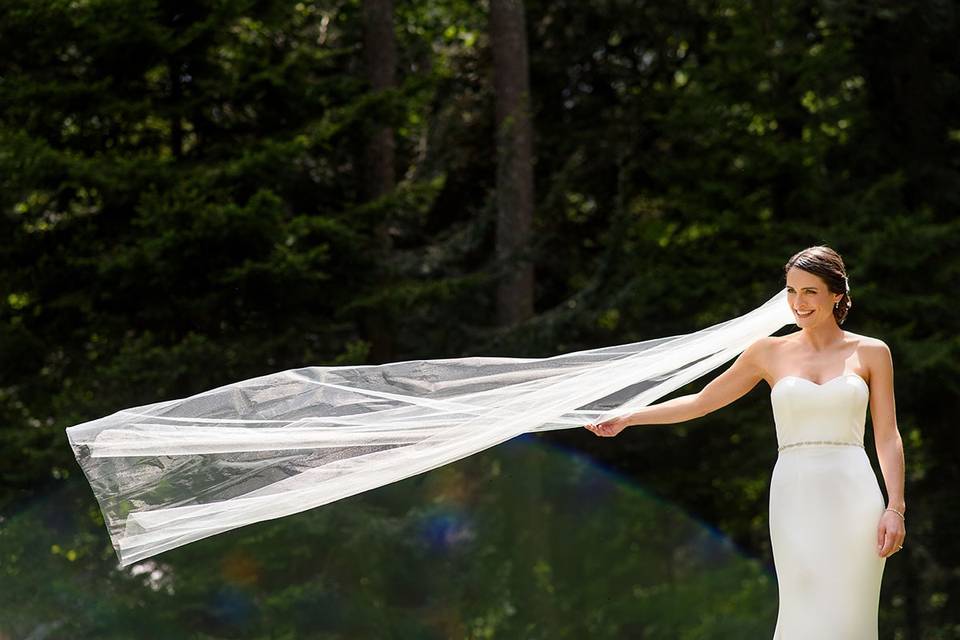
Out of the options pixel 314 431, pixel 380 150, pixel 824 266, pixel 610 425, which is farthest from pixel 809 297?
pixel 380 150

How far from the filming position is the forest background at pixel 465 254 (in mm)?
10602

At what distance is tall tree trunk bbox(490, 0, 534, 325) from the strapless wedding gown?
8.76 metres

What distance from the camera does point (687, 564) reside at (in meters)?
14.0

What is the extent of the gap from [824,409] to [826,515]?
1.02ft

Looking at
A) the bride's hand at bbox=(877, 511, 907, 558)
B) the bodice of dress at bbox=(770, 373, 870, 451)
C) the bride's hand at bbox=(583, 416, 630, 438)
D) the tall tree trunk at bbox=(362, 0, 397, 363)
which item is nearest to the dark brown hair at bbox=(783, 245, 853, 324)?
the bodice of dress at bbox=(770, 373, 870, 451)

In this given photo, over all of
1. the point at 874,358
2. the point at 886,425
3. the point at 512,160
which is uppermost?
the point at 512,160

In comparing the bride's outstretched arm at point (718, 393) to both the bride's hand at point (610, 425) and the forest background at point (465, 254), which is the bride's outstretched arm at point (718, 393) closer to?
the bride's hand at point (610, 425)

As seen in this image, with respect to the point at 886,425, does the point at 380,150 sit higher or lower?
higher

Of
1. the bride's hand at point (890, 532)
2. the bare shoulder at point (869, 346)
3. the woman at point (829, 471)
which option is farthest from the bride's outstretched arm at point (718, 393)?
the bride's hand at point (890, 532)

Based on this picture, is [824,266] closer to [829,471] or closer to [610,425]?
[829,471]

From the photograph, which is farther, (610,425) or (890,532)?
(610,425)

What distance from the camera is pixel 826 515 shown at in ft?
12.6

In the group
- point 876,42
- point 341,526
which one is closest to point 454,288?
point 341,526

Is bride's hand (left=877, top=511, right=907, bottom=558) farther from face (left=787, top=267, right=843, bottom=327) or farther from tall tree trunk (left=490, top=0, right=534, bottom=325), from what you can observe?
tall tree trunk (left=490, top=0, right=534, bottom=325)
